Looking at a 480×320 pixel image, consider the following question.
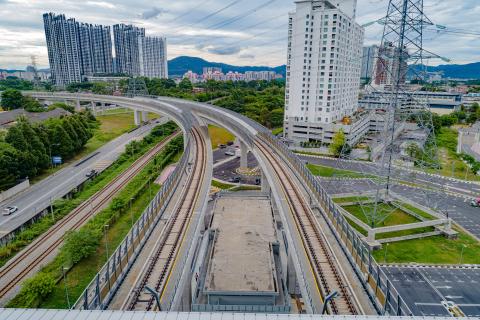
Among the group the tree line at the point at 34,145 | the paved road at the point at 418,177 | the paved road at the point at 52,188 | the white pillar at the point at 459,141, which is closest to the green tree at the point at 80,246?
the paved road at the point at 52,188

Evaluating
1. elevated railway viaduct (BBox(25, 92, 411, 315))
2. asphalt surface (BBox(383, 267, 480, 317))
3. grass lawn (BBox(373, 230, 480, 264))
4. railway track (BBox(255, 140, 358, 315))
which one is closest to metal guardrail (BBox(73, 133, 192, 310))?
elevated railway viaduct (BBox(25, 92, 411, 315))

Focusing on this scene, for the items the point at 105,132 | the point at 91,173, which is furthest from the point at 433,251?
the point at 105,132

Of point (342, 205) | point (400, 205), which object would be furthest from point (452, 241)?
point (342, 205)

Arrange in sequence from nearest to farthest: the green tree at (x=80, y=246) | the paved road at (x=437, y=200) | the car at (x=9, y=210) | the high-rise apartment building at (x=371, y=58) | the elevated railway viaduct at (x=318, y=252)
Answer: the elevated railway viaduct at (x=318, y=252)
the green tree at (x=80, y=246)
the car at (x=9, y=210)
the high-rise apartment building at (x=371, y=58)
the paved road at (x=437, y=200)

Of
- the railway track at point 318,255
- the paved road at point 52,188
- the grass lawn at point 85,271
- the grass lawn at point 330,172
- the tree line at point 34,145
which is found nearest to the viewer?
the railway track at point 318,255

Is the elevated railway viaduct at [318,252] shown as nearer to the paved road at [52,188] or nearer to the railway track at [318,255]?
the railway track at [318,255]
